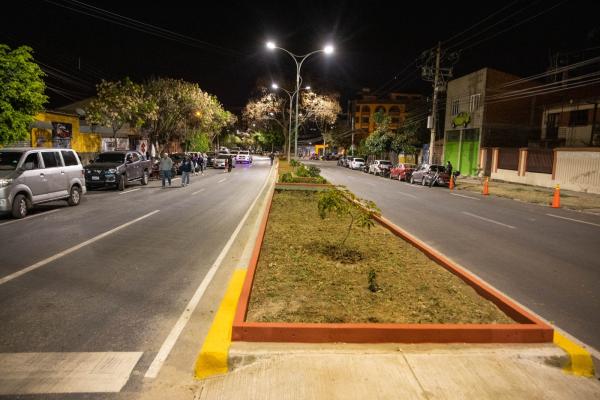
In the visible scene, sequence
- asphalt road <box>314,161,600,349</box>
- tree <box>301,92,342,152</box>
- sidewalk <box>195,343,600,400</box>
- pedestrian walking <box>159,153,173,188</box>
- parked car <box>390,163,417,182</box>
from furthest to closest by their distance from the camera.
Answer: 1. tree <box>301,92,342,152</box>
2. parked car <box>390,163,417,182</box>
3. pedestrian walking <box>159,153,173,188</box>
4. asphalt road <box>314,161,600,349</box>
5. sidewalk <box>195,343,600,400</box>

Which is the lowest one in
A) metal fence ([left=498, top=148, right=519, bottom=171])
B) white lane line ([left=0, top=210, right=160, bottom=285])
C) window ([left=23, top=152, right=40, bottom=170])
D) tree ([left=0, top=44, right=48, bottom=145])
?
white lane line ([left=0, top=210, right=160, bottom=285])

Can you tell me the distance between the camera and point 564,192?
2352 centimetres

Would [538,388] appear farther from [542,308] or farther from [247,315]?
[247,315]

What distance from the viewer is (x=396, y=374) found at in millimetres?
3574

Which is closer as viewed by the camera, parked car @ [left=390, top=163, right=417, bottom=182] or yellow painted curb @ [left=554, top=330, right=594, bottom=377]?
yellow painted curb @ [left=554, top=330, right=594, bottom=377]

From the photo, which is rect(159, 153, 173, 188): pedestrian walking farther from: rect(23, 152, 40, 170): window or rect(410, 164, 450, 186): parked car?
rect(410, 164, 450, 186): parked car

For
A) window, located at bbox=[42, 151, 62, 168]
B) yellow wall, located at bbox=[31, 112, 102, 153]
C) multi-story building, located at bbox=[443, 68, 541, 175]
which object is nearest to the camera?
window, located at bbox=[42, 151, 62, 168]

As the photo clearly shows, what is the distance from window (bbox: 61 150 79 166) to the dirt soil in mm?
8974

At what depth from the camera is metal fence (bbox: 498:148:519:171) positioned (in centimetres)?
3022

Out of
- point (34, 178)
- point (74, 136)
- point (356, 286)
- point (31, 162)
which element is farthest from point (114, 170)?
point (356, 286)

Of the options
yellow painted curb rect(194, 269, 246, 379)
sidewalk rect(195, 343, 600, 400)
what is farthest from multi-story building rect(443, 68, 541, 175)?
yellow painted curb rect(194, 269, 246, 379)

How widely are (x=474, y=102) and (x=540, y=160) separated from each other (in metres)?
11.7

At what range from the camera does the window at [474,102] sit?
36.7m

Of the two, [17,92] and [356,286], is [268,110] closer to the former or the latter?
[17,92]
